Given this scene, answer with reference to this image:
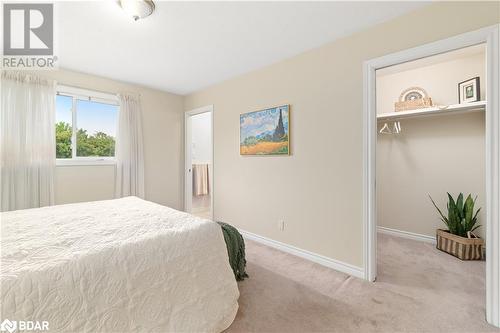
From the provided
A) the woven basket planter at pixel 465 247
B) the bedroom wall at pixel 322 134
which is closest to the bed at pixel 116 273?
the bedroom wall at pixel 322 134

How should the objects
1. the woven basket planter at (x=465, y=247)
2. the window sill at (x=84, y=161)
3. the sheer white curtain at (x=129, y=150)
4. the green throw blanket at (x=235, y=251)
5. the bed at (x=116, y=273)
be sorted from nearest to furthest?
the bed at (x=116, y=273)
the green throw blanket at (x=235, y=251)
the woven basket planter at (x=465, y=247)
the window sill at (x=84, y=161)
the sheer white curtain at (x=129, y=150)

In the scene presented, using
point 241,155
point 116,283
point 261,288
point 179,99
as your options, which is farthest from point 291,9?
point 179,99

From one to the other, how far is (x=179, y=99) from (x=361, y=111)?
3.42 meters

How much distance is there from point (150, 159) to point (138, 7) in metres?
2.60

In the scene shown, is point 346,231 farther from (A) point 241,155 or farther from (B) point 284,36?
(B) point 284,36

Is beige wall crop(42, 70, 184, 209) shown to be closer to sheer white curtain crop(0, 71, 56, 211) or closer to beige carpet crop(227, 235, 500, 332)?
sheer white curtain crop(0, 71, 56, 211)

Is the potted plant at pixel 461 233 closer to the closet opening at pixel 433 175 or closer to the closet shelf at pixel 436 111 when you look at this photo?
the closet opening at pixel 433 175

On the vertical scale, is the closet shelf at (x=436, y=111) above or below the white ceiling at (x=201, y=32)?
below

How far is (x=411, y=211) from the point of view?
3250 mm

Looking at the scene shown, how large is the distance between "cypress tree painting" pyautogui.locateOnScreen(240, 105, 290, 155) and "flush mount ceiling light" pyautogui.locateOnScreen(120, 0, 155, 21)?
1.68 metres

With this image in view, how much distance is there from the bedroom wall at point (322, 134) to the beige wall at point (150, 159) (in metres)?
1.49

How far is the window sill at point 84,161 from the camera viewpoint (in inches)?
120

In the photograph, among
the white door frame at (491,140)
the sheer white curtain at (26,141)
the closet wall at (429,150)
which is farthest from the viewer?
the closet wall at (429,150)

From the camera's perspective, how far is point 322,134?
2.46 metres
